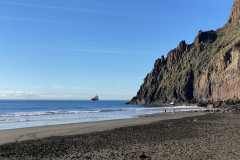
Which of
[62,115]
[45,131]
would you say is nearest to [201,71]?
[62,115]

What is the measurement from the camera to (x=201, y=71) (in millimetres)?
120312

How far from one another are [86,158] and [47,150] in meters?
3.52

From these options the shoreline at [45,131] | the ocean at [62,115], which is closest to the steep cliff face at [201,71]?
the ocean at [62,115]

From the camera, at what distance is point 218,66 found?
96688mm

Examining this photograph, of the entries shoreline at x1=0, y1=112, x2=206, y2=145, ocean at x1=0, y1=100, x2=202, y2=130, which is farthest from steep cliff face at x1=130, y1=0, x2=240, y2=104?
shoreline at x1=0, y1=112, x2=206, y2=145

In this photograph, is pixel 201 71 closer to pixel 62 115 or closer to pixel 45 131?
pixel 62 115

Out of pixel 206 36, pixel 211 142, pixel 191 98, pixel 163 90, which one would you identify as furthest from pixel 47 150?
pixel 206 36

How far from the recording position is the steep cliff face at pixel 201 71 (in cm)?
8856

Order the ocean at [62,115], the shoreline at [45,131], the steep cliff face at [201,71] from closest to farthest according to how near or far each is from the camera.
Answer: the shoreline at [45,131], the ocean at [62,115], the steep cliff face at [201,71]

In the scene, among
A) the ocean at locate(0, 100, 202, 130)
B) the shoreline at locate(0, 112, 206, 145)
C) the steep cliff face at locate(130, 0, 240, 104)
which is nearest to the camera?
the shoreline at locate(0, 112, 206, 145)

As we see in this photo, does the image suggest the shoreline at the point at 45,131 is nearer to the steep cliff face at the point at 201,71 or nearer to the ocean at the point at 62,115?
the ocean at the point at 62,115

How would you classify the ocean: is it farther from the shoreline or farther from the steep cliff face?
the steep cliff face

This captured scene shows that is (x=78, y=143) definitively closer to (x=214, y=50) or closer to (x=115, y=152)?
(x=115, y=152)

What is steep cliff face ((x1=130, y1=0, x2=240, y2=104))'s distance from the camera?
291 ft
